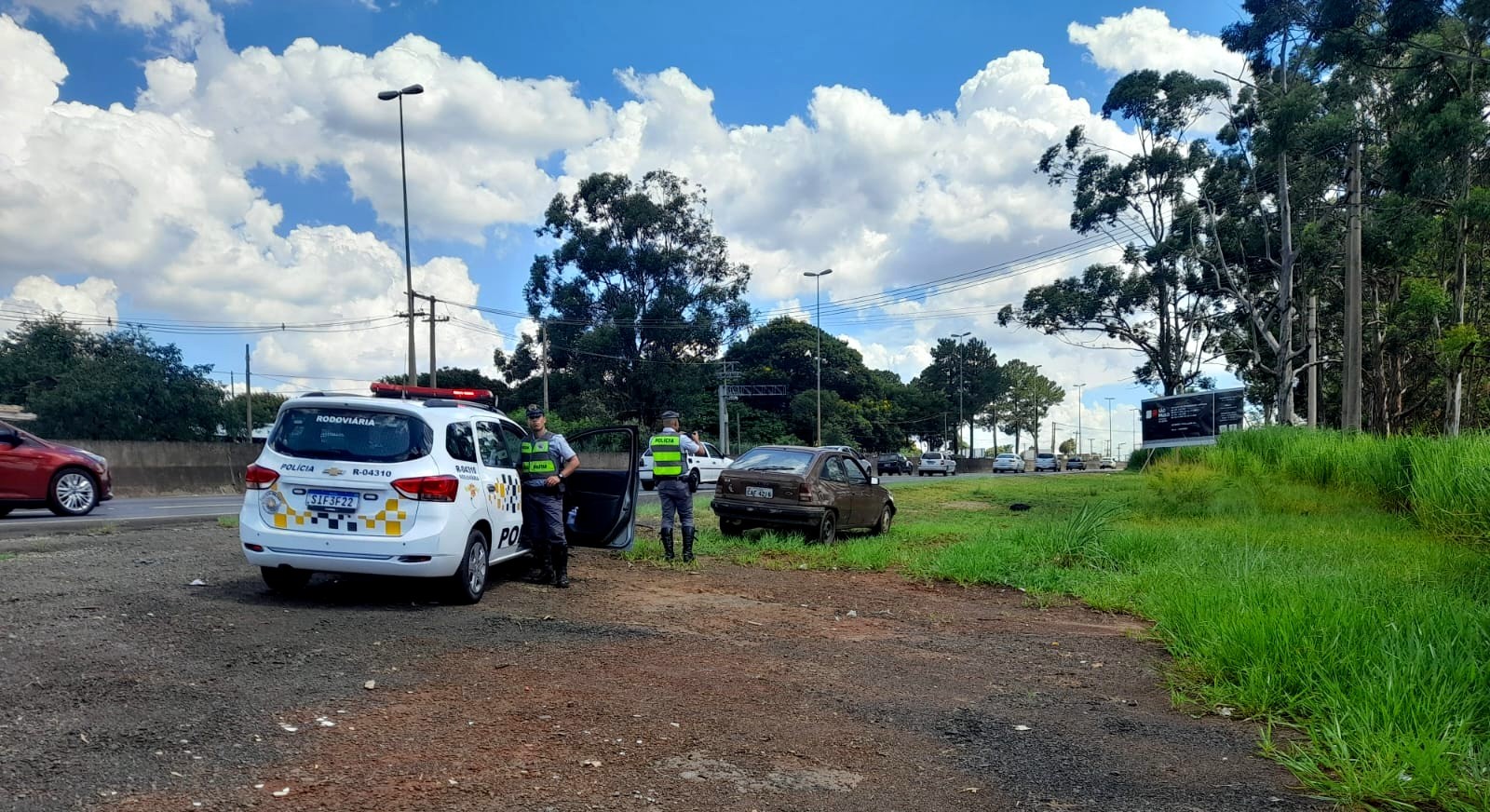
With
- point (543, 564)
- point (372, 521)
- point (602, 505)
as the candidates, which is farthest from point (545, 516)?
point (372, 521)

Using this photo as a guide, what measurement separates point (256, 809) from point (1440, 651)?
579 cm

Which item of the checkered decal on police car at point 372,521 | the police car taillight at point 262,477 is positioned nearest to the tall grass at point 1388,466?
the checkered decal on police car at point 372,521

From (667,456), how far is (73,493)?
31.4 ft

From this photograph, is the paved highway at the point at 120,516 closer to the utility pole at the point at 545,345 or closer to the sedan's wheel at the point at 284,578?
the sedan's wheel at the point at 284,578

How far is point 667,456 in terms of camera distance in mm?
10461

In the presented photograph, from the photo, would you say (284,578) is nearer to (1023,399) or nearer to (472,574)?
(472,574)

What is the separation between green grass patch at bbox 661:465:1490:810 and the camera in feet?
13.8

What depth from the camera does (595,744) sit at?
13.6ft

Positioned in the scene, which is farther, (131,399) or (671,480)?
(131,399)

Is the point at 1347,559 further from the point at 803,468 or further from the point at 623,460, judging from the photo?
the point at 623,460

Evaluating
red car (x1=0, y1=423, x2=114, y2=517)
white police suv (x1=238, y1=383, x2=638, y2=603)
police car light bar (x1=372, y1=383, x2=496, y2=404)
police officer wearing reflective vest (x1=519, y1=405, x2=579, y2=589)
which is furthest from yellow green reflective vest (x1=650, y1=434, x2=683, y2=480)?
red car (x1=0, y1=423, x2=114, y2=517)

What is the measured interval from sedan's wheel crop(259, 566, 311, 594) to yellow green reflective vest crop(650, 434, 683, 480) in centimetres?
387

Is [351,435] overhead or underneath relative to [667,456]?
overhead

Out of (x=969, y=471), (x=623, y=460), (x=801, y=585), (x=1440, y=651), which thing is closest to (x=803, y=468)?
(x=801, y=585)
